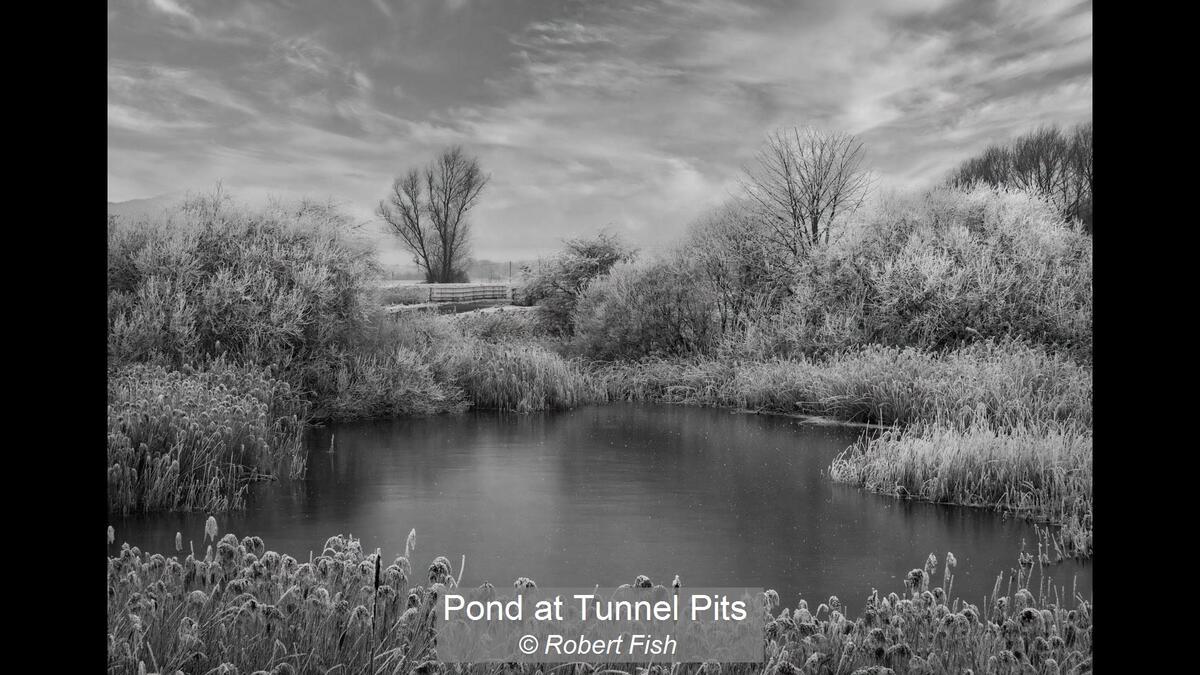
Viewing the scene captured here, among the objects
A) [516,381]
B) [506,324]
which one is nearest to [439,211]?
[516,381]

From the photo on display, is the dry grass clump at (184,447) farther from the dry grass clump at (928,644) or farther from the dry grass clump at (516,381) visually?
the dry grass clump at (928,644)

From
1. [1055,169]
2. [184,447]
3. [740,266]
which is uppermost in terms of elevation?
[1055,169]

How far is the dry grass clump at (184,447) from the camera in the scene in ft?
18.1

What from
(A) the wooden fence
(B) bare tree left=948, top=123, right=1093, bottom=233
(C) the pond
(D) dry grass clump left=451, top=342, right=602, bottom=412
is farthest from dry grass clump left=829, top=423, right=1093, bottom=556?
(B) bare tree left=948, top=123, right=1093, bottom=233

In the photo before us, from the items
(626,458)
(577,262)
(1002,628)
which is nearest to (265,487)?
(626,458)

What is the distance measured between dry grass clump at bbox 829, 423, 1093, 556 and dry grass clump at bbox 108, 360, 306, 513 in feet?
14.9

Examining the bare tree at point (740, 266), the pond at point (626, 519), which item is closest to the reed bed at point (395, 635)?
the pond at point (626, 519)

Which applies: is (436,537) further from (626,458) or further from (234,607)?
(626,458)

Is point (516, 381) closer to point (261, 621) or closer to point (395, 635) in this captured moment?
point (395, 635)

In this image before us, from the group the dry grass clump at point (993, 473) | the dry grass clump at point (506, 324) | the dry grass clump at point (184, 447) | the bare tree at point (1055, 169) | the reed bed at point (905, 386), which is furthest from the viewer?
the dry grass clump at point (506, 324)

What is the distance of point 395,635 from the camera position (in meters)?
2.96

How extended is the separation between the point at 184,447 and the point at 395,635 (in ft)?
12.5

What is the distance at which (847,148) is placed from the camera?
1353cm

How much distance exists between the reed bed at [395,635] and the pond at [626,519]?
860 mm
